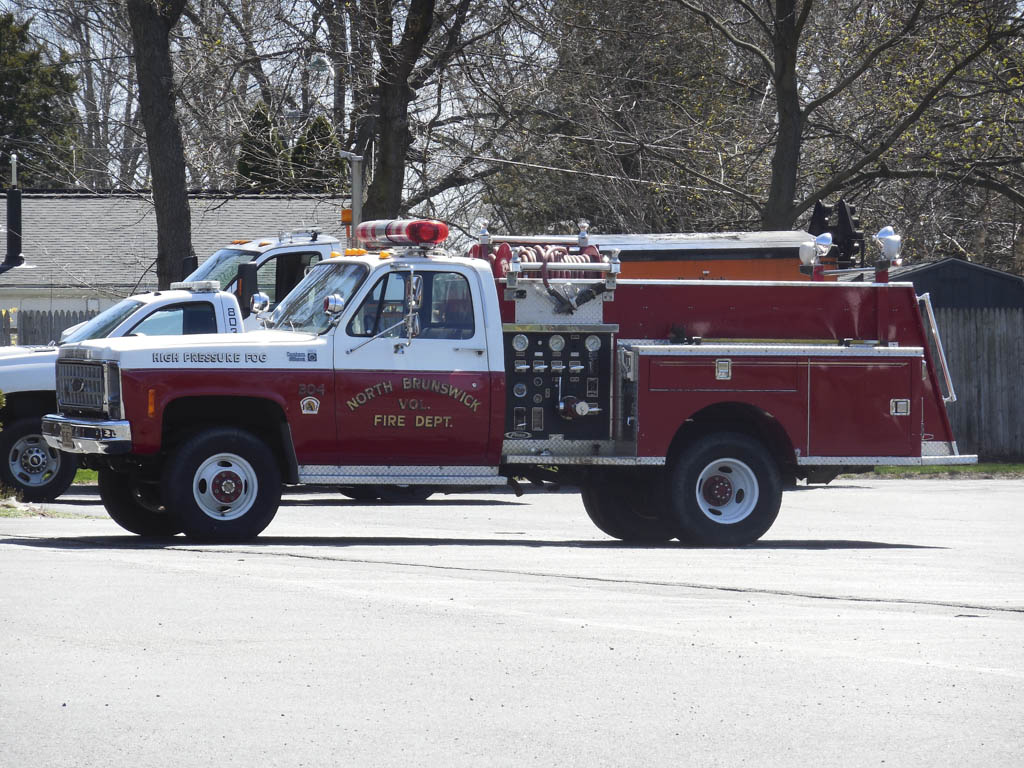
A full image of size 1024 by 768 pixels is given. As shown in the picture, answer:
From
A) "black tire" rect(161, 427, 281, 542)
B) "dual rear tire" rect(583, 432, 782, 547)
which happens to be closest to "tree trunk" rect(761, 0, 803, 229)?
"dual rear tire" rect(583, 432, 782, 547)

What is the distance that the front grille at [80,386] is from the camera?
12.4 m

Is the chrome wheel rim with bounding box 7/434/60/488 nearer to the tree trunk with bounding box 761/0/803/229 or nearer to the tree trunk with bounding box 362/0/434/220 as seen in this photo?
the tree trunk with bounding box 362/0/434/220

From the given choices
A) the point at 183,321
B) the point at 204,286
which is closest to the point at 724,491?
the point at 204,286

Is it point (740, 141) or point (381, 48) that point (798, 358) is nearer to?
point (381, 48)

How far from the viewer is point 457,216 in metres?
31.4

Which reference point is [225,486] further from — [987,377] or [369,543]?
[987,377]

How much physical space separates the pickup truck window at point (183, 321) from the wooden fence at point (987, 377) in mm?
13707

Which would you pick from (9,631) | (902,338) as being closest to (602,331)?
(902,338)

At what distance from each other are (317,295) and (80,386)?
2.06 metres

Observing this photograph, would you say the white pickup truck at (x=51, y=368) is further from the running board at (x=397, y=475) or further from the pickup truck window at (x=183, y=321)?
the running board at (x=397, y=475)

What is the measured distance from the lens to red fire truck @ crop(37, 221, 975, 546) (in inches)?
486

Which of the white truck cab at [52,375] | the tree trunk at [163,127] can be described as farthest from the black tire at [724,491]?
the tree trunk at [163,127]

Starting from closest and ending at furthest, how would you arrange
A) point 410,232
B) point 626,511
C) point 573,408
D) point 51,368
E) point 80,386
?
point 80,386 → point 410,232 → point 573,408 → point 626,511 → point 51,368

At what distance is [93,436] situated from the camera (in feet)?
39.8
